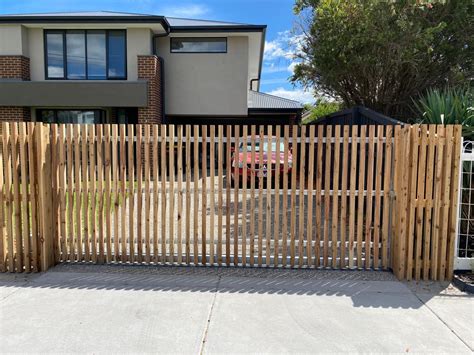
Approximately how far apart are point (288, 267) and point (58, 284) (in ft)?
9.13

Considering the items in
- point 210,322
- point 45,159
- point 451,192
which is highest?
point 45,159

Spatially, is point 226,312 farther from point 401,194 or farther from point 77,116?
point 77,116

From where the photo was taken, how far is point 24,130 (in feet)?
16.5

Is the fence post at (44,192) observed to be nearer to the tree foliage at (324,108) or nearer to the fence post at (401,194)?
the fence post at (401,194)

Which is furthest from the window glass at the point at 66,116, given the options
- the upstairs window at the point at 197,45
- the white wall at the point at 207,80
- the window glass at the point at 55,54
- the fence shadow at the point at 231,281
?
the fence shadow at the point at 231,281

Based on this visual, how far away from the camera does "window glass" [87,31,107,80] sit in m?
14.1

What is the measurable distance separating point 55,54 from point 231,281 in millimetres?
12671

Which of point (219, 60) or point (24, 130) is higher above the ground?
point (219, 60)

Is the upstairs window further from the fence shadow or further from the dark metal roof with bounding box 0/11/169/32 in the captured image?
the fence shadow

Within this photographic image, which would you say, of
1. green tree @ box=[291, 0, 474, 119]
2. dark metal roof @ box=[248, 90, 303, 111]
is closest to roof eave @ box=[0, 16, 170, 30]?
green tree @ box=[291, 0, 474, 119]

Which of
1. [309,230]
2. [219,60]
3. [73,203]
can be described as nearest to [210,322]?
[309,230]

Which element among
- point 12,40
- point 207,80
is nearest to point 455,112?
point 207,80

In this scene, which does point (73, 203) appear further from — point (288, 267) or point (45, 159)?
point (288, 267)

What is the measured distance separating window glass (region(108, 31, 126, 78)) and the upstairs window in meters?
1.85
